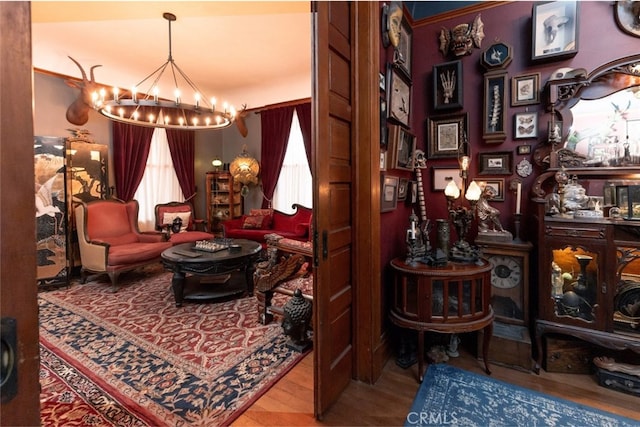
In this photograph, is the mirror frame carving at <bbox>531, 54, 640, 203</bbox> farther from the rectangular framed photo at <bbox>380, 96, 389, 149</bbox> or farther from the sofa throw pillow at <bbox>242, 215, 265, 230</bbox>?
the sofa throw pillow at <bbox>242, 215, 265, 230</bbox>

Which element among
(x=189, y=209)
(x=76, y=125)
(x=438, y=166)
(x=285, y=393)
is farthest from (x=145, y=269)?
(x=438, y=166)

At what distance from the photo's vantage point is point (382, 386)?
85.4 inches

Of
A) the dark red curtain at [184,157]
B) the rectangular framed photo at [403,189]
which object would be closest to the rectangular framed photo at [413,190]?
the rectangular framed photo at [403,189]

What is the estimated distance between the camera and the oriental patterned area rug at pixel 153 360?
6.31 feet

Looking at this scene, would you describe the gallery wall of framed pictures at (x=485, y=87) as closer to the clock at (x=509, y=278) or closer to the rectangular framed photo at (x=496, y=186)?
the rectangular framed photo at (x=496, y=186)

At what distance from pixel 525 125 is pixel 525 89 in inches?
12.4

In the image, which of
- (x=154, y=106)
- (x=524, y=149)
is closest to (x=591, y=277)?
(x=524, y=149)

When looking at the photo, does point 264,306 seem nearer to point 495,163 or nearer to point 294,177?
point 495,163

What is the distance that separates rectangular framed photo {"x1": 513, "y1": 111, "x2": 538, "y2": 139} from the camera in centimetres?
265

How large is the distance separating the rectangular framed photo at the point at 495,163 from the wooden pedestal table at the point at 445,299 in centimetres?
101

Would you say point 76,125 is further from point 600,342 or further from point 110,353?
point 600,342

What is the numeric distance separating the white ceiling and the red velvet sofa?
93.8 inches

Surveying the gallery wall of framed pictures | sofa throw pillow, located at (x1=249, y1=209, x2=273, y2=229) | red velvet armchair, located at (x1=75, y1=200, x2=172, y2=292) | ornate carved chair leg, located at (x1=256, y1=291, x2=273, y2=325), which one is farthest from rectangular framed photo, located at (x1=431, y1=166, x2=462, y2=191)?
red velvet armchair, located at (x1=75, y1=200, x2=172, y2=292)

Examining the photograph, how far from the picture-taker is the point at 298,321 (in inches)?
101
